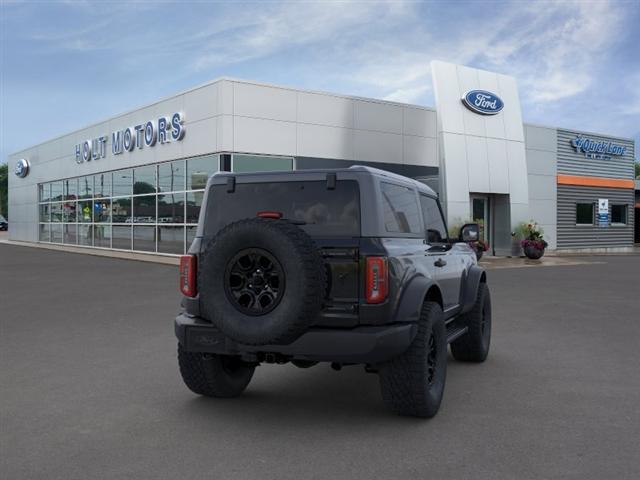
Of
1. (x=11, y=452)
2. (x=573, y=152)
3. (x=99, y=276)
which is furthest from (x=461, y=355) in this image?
(x=573, y=152)

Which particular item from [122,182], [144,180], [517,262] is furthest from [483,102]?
[122,182]

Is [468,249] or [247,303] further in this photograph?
[468,249]

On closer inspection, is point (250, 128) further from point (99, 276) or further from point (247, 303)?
point (247, 303)

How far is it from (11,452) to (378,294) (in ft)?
8.39

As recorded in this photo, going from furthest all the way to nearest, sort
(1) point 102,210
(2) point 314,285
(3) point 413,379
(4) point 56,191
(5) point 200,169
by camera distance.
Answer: (4) point 56,191, (1) point 102,210, (5) point 200,169, (3) point 413,379, (2) point 314,285

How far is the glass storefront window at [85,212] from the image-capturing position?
101 feet

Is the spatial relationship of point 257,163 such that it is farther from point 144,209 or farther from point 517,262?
point 517,262

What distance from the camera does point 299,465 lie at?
385 centimetres

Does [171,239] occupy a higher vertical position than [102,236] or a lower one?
lower

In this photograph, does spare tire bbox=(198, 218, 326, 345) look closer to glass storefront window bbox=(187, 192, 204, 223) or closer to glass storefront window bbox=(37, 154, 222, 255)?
glass storefront window bbox=(37, 154, 222, 255)

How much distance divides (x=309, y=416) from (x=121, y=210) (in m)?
24.3

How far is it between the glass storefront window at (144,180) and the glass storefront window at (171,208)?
0.87 m

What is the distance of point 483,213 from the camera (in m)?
25.0

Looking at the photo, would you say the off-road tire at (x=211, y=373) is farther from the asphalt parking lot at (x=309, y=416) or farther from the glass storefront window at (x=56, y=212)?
the glass storefront window at (x=56, y=212)
